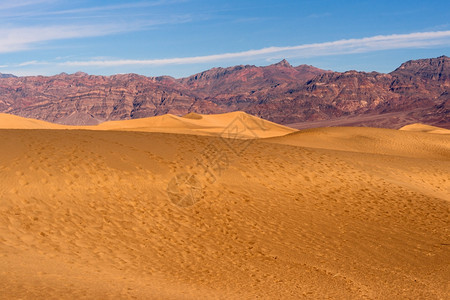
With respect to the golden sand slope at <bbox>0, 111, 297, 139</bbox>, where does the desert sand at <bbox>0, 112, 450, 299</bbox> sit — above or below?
below

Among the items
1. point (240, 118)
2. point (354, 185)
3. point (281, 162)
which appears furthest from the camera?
point (240, 118)

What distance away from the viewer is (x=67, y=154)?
16828 mm

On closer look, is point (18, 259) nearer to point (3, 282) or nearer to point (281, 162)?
point (3, 282)

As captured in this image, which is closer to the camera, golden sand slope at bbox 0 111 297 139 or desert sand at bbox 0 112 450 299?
desert sand at bbox 0 112 450 299

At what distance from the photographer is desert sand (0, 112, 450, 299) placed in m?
9.14

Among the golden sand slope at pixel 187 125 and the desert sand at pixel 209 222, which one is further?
the golden sand slope at pixel 187 125

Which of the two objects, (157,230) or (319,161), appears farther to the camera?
(319,161)

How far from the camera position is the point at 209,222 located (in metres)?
13.4

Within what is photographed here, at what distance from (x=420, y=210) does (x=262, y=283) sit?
28.3ft

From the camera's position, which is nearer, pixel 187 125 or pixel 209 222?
pixel 209 222

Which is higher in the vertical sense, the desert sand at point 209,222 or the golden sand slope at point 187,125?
the golden sand slope at point 187,125

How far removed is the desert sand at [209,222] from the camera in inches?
360

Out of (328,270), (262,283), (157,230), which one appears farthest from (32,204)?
(328,270)

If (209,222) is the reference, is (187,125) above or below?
above
